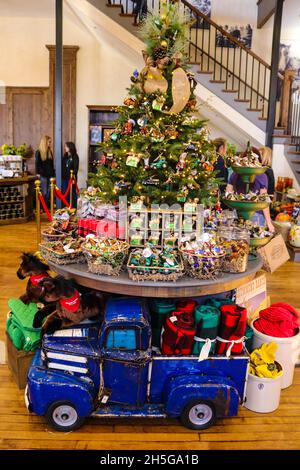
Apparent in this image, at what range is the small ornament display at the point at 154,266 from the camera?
270 centimetres

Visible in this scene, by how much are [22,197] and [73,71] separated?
3.09 metres

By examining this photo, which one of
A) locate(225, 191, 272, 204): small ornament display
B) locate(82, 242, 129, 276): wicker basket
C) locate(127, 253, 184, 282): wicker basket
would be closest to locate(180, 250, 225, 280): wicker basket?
locate(127, 253, 184, 282): wicker basket

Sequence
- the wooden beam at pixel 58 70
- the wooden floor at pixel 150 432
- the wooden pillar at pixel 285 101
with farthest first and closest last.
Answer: the wooden pillar at pixel 285 101 → the wooden beam at pixel 58 70 → the wooden floor at pixel 150 432

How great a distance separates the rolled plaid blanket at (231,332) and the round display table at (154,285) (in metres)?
0.19

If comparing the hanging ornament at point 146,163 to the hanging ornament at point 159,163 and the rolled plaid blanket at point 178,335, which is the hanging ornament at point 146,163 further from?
the rolled plaid blanket at point 178,335

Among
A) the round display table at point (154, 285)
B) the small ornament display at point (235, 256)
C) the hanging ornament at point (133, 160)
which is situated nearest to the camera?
the round display table at point (154, 285)

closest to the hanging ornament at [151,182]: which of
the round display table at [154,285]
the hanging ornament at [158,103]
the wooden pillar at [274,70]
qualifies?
the hanging ornament at [158,103]

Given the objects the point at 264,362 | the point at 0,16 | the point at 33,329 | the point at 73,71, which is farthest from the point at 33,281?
the point at 0,16

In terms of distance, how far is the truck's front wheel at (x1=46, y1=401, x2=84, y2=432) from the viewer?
2.52m

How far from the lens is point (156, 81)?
10.5 feet

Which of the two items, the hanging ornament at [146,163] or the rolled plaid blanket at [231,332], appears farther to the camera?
the hanging ornament at [146,163]

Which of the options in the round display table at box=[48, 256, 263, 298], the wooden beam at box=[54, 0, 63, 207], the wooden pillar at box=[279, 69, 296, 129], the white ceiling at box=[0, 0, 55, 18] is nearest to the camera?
the round display table at box=[48, 256, 263, 298]

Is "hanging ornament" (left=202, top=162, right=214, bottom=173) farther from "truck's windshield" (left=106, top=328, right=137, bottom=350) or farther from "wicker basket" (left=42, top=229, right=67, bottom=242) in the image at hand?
"truck's windshield" (left=106, top=328, right=137, bottom=350)

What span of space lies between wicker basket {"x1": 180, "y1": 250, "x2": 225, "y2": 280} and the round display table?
38 mm
